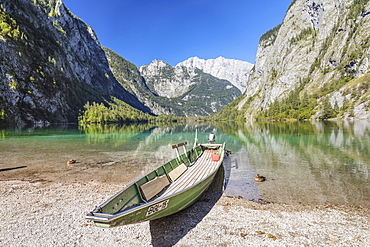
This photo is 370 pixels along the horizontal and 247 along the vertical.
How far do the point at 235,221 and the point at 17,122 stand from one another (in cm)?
15733

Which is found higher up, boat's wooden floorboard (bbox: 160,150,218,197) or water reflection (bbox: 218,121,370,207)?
boat's wooden floorboard (bbox: 160,150,218,197)

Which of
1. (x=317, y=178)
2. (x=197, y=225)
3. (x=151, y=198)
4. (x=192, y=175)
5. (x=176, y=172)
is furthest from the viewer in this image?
(x=317, y=178)

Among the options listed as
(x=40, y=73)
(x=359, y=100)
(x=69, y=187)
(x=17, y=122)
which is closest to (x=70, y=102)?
(x=40, y=73)

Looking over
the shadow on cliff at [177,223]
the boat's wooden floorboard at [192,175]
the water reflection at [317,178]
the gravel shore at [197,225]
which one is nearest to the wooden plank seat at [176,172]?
→ the boat's wooden floorboard at [192,175]

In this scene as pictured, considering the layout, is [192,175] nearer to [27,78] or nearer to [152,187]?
[152,187]

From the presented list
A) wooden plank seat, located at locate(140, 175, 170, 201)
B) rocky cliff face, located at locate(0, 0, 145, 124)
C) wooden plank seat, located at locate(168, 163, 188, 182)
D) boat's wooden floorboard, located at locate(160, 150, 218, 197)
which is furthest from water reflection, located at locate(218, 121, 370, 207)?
rocky cliff face, located at locate(0, 0, 145, 124)

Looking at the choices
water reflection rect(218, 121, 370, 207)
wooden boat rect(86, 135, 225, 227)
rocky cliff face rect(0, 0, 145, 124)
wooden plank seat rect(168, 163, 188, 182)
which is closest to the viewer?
wooden boat rect(86, 135, 225, 227)

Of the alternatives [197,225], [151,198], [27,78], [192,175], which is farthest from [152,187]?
[27,78]

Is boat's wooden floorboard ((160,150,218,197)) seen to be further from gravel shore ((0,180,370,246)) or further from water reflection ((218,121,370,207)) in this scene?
water reflection ((218,121,370,207))

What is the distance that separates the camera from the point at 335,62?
191 meters

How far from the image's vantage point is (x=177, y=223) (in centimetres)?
993

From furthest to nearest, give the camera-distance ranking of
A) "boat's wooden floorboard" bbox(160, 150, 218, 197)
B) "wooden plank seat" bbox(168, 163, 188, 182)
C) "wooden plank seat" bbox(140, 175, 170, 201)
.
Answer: "wooden plank seat" bbox(168, 163, 188, 182), "boat's wooden floorboard" bbox(160, 150, 218, 197), "wooden plank seat" bbox(140, 175, 170, 201)

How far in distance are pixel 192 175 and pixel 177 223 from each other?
512 centimetres

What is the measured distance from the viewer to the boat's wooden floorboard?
11742mm
